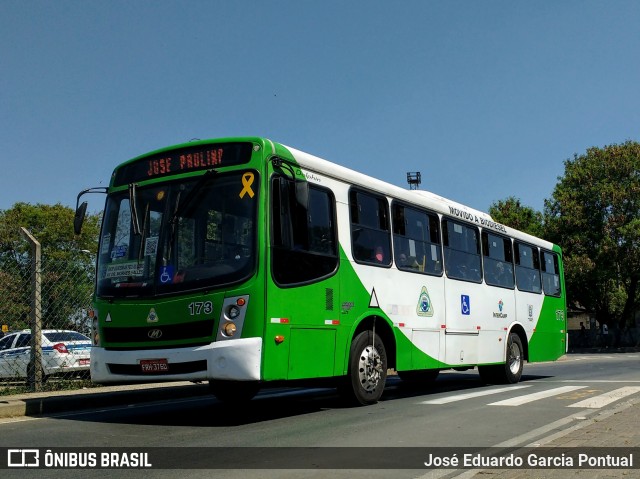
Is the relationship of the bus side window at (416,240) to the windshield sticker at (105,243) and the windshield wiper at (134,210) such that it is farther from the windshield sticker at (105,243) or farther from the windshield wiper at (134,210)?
the windshield sticker at (105,243)

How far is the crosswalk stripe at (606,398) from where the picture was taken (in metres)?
10.7

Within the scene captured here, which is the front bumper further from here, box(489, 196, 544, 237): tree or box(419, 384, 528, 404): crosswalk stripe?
box(489, 196, 544, 237): tree

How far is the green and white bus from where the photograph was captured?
839cm

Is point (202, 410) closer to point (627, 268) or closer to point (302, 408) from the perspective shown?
point (302, 408)

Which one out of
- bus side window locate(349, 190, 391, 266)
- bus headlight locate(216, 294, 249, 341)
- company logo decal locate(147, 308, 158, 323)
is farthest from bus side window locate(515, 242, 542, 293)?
company logo decal locate(147, 308, 158, 323)

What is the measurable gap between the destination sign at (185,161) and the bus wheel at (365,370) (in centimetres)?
305

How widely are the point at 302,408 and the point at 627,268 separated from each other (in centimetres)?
4259

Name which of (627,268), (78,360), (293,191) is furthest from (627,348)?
(293,191)

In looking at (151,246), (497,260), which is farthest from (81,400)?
(497,260)

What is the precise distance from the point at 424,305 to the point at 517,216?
47.6 meters

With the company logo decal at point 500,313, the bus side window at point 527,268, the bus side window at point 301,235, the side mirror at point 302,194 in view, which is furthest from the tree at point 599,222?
the side mirror at point 302,194

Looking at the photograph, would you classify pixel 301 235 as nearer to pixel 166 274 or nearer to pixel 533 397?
pixel 166 274

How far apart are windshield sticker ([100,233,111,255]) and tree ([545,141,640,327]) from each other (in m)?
43.0

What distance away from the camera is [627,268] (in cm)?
4809
